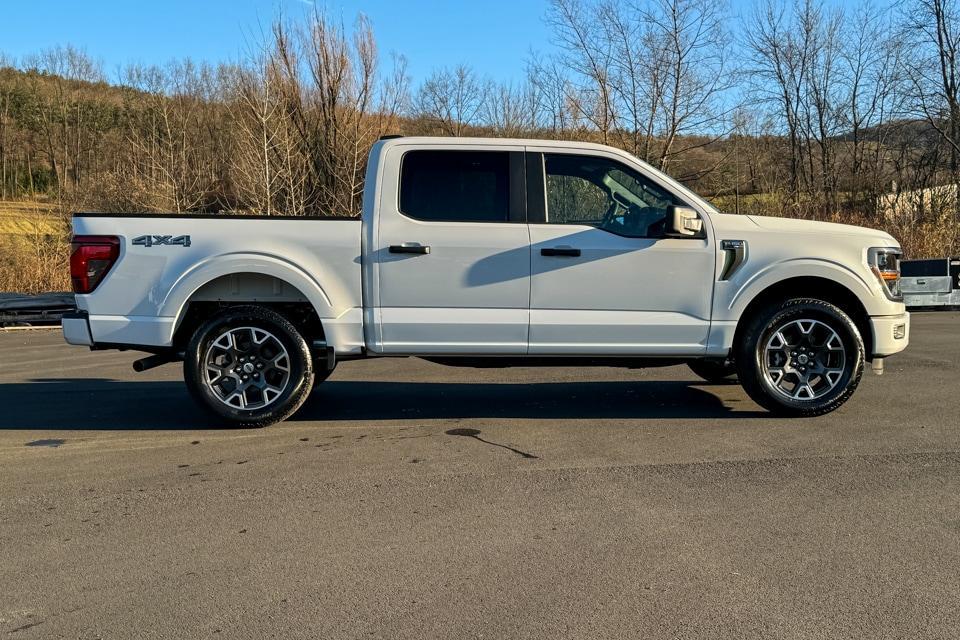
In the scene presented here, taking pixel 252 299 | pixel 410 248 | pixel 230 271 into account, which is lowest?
pixel 252 299

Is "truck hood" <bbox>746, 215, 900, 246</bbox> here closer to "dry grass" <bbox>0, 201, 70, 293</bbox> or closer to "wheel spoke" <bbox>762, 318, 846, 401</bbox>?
"wheel spoke" <bbox>762, 318, 846, 401</bbox>

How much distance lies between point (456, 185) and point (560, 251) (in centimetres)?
95

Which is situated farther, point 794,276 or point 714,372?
point 714,372

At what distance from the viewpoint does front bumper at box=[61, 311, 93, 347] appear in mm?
5562

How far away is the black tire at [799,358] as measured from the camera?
5.68m

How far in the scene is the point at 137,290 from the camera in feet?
18.1

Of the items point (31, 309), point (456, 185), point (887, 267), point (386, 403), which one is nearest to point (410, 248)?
point (456, 185)

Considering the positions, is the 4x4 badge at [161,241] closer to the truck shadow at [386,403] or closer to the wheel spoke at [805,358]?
the truck shadow at [386,403]

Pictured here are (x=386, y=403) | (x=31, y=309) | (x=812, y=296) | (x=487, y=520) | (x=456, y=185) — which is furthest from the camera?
(x=31, y=309)

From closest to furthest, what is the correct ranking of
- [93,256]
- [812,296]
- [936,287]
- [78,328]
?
[93,256]
[78,328]
[812,296]
[936,287]

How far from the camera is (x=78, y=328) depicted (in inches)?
220

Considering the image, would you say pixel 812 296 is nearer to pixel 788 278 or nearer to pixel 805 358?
pixel 788 278

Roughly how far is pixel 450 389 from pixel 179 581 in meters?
4.25

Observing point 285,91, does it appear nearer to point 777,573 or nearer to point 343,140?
point 343,140
